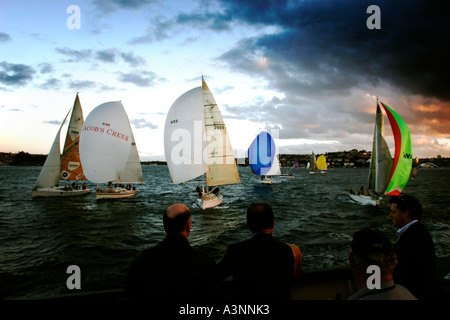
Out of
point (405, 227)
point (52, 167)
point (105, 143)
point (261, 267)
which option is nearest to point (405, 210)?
point (405, 227)

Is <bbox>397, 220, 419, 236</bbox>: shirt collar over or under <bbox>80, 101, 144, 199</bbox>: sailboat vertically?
under

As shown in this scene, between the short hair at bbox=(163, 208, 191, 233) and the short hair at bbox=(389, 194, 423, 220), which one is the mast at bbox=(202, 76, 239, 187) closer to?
the short hair at bbox=(389, 194, 423, 220)

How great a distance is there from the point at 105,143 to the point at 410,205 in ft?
83.2

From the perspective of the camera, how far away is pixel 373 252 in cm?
181

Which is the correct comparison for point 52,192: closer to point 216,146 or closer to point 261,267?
point 216,146

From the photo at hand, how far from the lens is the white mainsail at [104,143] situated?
23672mm

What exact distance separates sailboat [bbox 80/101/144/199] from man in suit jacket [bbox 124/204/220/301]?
24714 mm

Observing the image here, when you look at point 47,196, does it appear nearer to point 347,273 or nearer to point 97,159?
point 97,159

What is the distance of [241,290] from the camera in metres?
2.17

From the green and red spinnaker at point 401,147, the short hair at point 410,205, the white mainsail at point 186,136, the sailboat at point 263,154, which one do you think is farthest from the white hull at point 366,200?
the sailboat at point 263,154

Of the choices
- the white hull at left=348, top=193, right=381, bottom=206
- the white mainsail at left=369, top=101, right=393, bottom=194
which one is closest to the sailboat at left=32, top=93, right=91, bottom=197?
the white mainsail at left=369, top=101, right=393, bottom=194

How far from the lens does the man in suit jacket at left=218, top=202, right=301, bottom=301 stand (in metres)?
2.14
